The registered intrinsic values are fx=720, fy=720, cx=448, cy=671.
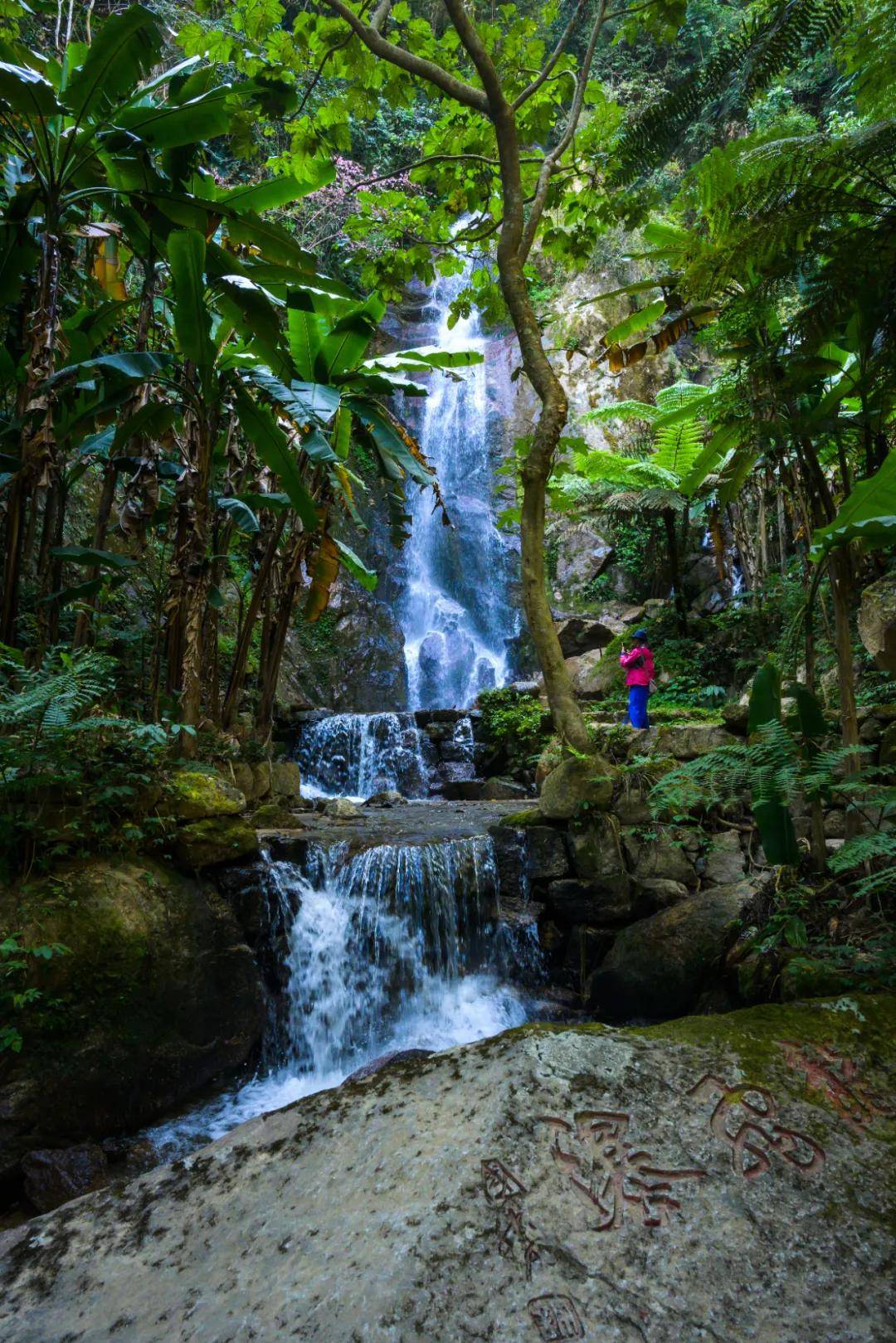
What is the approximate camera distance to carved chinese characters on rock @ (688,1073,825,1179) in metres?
1.42

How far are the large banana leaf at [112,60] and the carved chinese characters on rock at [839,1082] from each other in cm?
558

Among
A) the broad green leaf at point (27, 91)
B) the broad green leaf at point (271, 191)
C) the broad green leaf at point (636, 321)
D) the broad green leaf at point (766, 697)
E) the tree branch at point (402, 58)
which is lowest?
the broad green leaf at point (766, 697)

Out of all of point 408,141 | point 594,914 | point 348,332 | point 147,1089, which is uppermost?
point 408,141

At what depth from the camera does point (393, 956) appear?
533cm

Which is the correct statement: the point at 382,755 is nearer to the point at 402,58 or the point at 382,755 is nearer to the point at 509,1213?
the point at 402,58

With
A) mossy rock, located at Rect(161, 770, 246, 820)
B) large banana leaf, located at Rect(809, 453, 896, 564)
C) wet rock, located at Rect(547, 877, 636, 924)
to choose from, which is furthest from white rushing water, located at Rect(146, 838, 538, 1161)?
large banana leaf, located at Rect(809, 453, 896, 564)

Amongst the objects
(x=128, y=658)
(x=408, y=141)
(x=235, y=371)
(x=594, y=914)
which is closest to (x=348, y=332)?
(x=235, y=371)

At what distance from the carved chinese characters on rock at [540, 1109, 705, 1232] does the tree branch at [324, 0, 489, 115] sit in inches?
192

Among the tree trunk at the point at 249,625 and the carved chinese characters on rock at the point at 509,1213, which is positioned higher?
the tree trunk at the point at 249,625

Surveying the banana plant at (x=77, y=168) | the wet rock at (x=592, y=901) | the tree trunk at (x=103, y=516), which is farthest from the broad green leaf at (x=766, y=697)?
the tree trunk at (x=103, y=516)

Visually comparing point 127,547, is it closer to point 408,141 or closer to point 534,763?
point 534,763

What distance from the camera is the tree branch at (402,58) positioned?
3738mm

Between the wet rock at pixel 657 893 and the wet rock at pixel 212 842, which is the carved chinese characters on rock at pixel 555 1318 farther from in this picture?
the wet rock at pixel 657 893

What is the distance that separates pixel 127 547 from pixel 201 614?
4988 millimetres
